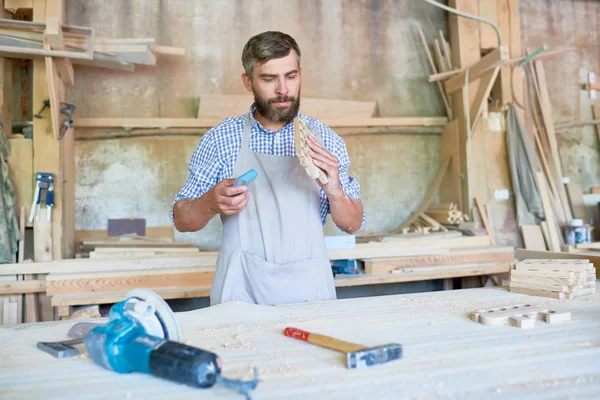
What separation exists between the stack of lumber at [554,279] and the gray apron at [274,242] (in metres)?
0.80

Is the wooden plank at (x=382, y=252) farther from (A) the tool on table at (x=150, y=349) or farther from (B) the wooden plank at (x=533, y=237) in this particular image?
(A) the tool on table at (x=150, y=349)

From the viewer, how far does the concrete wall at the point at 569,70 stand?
6.12 meters

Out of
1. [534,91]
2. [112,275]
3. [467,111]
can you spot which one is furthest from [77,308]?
[534,91]

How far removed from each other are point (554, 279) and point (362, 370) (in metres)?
1.15

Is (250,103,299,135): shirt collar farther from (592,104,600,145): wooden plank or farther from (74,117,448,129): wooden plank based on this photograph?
(592,104,600,145): wooden plank

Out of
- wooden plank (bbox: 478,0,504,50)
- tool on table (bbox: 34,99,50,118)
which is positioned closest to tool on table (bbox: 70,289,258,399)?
tool on table (bbox: 34,99,50,118)

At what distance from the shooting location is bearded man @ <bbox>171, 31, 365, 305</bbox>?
2271 mm

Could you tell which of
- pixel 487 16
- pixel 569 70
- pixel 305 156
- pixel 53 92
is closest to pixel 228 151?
pixel 305 156

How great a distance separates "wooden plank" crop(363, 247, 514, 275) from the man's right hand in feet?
7.71

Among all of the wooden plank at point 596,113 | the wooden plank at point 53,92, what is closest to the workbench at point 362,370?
the wooden plank at point 53,92

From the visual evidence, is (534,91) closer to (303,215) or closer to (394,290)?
(394,290)

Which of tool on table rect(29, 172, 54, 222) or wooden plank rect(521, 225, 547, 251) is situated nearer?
tool on table rect(29, 172, 54, 222)

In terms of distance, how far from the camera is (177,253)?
168 inches

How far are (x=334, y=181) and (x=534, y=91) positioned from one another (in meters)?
4.43
